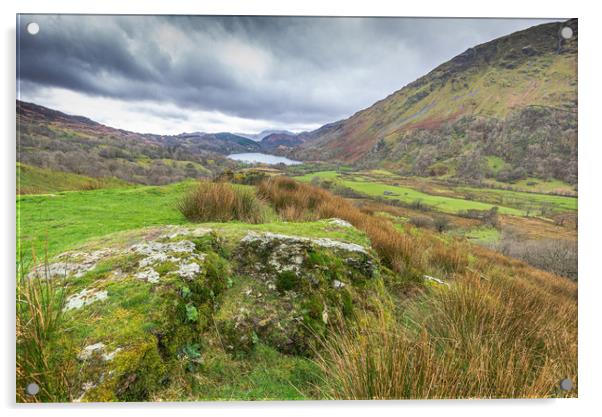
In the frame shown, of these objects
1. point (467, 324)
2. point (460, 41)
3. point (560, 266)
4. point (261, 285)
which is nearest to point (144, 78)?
point (261, 285)

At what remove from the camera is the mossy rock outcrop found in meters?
1.86

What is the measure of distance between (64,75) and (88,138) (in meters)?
0.76

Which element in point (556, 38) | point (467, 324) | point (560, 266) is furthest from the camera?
point (560, 266)

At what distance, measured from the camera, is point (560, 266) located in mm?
3682

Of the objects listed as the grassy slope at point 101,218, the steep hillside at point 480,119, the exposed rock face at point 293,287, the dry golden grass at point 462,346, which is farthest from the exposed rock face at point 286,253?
the steep hillside at point 480,119

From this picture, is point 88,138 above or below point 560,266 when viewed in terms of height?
above

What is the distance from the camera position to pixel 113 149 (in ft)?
14.0

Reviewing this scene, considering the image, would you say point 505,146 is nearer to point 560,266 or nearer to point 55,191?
point 560,266

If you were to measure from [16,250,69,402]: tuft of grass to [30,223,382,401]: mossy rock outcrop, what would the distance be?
75mm

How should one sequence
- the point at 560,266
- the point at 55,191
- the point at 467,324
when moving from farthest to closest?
the point at 55,191 → the point at 560,266 → the point at 467,324

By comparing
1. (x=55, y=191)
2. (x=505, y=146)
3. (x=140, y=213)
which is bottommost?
(x=140, y=213)

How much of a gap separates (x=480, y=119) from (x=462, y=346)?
141 inches

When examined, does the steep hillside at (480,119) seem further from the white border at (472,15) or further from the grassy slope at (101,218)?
the grassy slope at (101,218)

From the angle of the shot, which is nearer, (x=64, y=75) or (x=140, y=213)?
(x=64, y=75)
